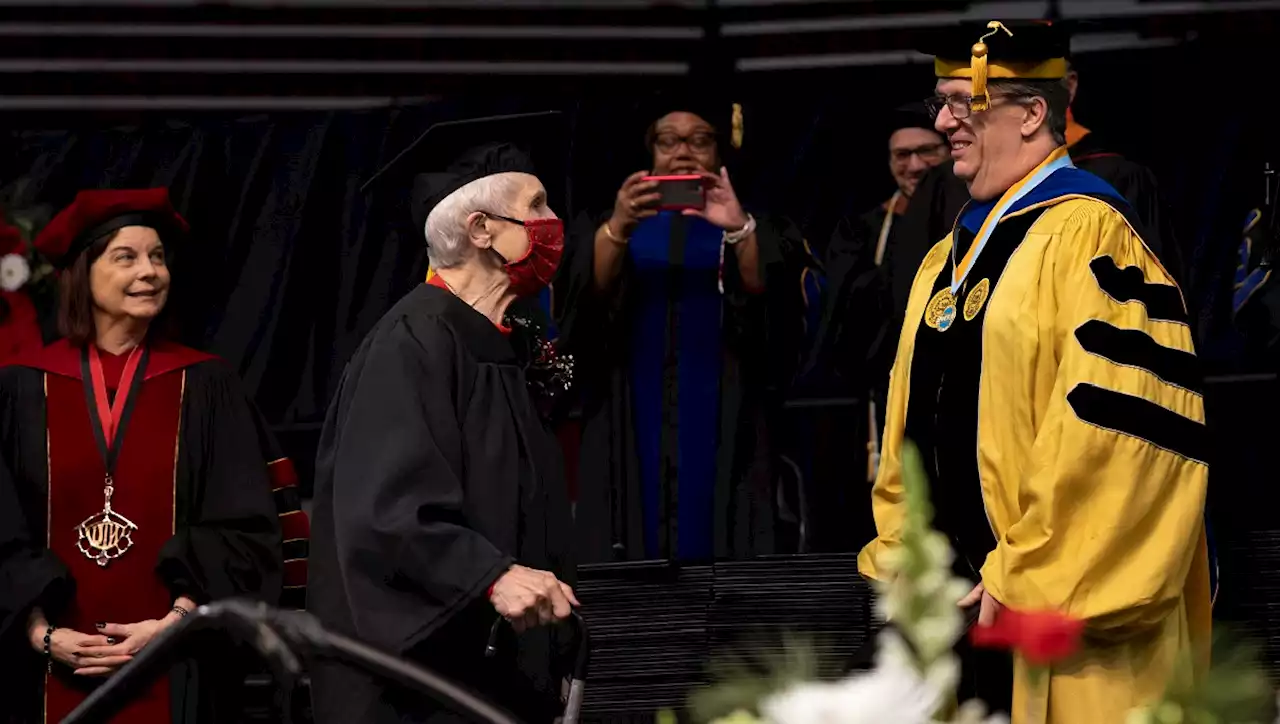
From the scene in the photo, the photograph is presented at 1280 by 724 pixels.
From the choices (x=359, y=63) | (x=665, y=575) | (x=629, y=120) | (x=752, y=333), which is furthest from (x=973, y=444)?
(x=359, y=63)

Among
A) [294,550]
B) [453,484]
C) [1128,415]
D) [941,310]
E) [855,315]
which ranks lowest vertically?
[294,550]

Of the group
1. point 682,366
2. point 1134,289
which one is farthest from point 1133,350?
point 682,366

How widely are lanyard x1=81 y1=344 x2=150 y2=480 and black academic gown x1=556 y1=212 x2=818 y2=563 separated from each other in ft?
3.65

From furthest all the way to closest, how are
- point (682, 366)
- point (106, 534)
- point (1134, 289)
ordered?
1. point (682, 366)
2. point (106, 534)
3. point (1134, 289)

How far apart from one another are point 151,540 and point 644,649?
1430 millimetres

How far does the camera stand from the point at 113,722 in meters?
5.01

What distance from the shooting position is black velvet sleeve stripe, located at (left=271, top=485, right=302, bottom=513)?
528cm

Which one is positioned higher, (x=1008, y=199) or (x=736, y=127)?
(x=736, y=127)

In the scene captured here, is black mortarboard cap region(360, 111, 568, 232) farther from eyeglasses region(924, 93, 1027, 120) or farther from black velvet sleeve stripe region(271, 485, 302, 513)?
black velvet sleeve stripe region(271, 485, 302, 513)

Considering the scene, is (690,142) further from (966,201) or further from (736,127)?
(966,201)

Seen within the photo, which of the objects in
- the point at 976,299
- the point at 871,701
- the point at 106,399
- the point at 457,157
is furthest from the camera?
the point at 106,399

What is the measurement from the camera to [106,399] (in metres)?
5.16

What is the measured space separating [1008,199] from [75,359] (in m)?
2.63

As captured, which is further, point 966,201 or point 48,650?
point 966,201
